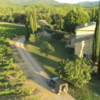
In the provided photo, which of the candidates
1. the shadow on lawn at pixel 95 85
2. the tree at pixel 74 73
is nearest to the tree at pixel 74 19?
the shadow on lawn at pixel 95 85

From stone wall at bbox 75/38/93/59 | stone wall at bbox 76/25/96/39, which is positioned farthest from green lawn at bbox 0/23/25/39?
stone wall at bbox 75/38/93/59

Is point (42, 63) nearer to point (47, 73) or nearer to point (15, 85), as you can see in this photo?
point (47, 73)

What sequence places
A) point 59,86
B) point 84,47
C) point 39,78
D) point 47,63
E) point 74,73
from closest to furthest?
1. point 59,86
2. point 74,73
3. point 39,78
4. point 47,63
5. point 84,47

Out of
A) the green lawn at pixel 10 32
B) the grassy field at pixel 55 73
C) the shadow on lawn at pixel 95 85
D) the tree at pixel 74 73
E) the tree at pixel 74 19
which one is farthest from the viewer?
the green lawn at pixel 10 32

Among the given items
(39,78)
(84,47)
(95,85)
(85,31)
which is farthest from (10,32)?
(95,85)

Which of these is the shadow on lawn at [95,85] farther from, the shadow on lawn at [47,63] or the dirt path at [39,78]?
the shadow on lawn at [47,63]

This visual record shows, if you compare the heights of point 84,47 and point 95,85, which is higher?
point 84,47

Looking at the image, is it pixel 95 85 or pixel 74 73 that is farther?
pixel 95 85

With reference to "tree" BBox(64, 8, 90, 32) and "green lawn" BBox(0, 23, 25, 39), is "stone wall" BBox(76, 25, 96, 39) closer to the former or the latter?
"tree" BBox(64, 8, 90, 32)

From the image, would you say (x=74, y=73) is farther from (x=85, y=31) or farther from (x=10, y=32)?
(x=10, y=32)
